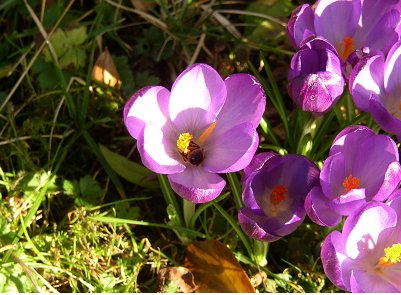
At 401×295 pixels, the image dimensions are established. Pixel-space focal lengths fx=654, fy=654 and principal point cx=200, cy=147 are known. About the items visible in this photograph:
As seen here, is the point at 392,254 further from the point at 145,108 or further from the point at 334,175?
the point at 145,108

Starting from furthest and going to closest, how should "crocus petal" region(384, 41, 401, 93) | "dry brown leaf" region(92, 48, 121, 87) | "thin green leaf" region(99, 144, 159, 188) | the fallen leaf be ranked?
"dry brown leaf" region(92, 48, 121, 87) < "thin green leaf" region(99, 144, 159, 188) < the fallen leaf < "crocus petal" region(384, 41, 401, 93)

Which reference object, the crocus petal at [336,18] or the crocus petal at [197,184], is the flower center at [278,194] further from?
the crocus petal at [336,18]

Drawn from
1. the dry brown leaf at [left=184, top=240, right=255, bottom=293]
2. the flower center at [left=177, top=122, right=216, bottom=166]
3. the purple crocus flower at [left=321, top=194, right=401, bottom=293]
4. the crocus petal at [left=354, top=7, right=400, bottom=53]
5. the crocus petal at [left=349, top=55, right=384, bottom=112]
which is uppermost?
the crocus petal at [left=354, top=7, right=400, bottom=53]

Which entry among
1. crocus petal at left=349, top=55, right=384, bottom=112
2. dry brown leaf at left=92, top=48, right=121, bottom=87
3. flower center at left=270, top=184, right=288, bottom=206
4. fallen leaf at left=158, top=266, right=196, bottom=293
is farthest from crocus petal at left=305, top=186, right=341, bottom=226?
dry brown leaf at left=92, top=48, right=121, bottom=87

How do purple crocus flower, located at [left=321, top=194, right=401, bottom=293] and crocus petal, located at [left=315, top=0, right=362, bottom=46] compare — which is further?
crocus petal, located at [left=315, top=0, right=362, bottom=46]

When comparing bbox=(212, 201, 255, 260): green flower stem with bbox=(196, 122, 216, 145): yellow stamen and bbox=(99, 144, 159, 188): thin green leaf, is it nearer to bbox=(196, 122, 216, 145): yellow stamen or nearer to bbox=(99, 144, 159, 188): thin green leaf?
bbox=(196, 122, 216, 145): yellow stamen

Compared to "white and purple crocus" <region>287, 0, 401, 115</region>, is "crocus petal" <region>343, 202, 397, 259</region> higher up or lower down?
lower down

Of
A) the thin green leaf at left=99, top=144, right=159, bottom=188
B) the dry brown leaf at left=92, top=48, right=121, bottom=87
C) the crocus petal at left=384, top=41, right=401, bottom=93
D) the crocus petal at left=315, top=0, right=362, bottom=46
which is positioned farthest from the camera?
the dry brown leaf at left=92, top=48, right=121, bottom=87

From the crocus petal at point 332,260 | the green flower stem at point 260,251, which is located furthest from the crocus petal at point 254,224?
the green flower stem at point 260,251
